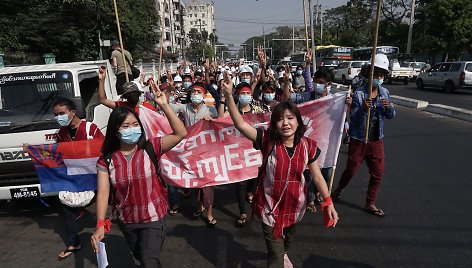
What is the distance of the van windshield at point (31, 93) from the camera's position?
465 cm

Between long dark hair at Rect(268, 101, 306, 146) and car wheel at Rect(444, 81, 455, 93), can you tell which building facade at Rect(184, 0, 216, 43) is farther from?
long dark hair at Rect(268, 101, 306, 146)

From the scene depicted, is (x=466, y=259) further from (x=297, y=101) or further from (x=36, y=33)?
(x=36, y=33)

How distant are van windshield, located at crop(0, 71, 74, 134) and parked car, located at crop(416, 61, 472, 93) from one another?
1802 centimetres

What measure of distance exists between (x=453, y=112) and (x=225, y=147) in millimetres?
9537

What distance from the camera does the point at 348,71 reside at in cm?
2569

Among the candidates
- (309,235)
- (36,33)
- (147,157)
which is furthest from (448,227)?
(36,33)

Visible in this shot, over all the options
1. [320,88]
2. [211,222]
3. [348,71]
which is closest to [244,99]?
[320,88]

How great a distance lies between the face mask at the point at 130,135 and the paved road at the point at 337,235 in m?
1.59

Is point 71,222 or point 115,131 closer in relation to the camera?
point 115,131

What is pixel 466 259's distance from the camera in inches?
128

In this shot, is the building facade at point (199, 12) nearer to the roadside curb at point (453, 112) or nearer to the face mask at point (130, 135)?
the roadside curb at point (453, 112)

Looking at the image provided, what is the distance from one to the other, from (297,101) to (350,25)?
181ft

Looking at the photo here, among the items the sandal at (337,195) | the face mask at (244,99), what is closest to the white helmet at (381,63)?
the face mask at (244,99)

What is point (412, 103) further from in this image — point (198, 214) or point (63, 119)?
point (63, 119)
